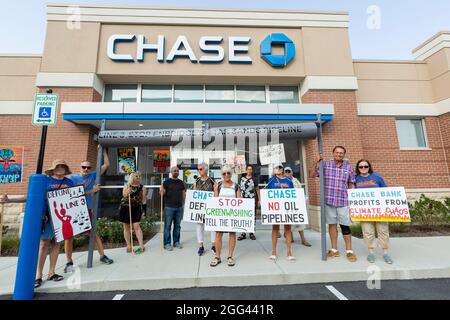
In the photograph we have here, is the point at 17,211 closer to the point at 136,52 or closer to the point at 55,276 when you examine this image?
the point at 55,276

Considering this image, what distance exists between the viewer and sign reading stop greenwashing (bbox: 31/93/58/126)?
11.6 feet

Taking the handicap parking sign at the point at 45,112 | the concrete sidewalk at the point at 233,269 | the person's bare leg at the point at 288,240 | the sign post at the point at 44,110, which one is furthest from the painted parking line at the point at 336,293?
the handicap parking sign at the point at 45,112

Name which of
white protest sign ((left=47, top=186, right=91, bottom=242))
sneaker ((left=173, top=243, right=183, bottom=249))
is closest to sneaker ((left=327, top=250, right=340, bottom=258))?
sneaker ((left=173, top=243, right=183, bottom=249))

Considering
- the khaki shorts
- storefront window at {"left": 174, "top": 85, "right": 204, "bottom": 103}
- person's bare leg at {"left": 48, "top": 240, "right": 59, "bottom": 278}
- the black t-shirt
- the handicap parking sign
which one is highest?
storefront window at {"left": 174, "top": 85, "right": 204, "bottom": 103}

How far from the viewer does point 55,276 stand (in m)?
3.64

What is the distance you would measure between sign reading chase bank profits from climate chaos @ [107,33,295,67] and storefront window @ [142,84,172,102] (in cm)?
96

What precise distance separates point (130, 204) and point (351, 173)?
4716mm

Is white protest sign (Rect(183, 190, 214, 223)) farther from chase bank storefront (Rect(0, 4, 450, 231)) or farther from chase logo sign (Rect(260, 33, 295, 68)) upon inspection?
chase logo sign (Rect(260, 33, 295, 68))

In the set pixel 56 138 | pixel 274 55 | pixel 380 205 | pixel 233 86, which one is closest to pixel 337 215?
pixel 380 205

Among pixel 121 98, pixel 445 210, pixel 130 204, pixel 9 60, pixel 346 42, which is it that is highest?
pixel 346 42

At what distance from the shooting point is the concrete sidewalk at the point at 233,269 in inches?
139

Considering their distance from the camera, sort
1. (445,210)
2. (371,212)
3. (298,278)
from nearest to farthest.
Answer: (298,278), (371,212), (445,210)

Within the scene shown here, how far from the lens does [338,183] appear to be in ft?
14.6
